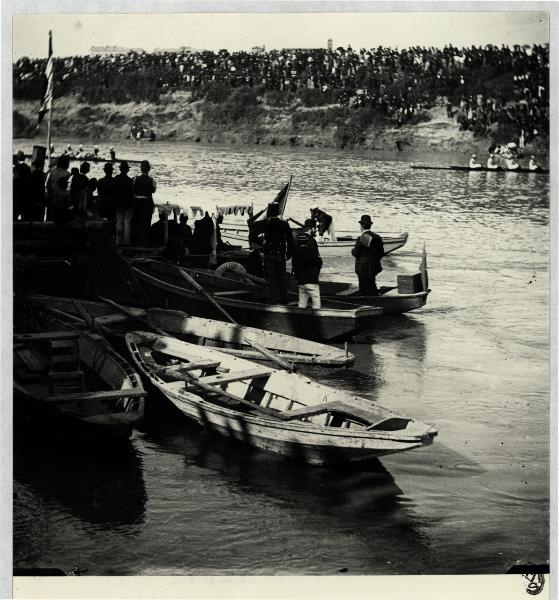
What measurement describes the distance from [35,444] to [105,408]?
2.16ft

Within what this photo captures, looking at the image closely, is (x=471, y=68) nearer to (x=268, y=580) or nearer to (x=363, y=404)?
(x=363, y=404)

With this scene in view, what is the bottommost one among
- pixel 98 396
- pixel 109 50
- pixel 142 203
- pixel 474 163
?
pixel 98 396

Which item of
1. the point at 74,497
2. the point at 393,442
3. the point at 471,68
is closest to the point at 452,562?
the point at 393,442

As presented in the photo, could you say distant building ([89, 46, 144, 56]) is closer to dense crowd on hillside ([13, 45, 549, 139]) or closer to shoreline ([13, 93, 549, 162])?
dense crowd on hillside ([13, 45, 549, 139])

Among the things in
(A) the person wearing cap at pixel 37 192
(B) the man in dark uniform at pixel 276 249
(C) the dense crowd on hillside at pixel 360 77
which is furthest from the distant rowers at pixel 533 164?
(A) the person wearing cap at pixel 37 192

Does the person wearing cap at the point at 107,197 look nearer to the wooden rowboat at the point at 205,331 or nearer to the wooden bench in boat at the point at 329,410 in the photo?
the wooden rowboat at the point at 205,331

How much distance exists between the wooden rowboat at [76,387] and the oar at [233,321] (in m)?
1.32

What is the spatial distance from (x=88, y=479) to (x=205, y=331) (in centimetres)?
257

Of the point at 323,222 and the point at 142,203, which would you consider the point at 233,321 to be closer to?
the point at 142,203

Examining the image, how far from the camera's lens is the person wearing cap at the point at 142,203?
36.4 feet

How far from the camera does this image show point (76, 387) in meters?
8.85

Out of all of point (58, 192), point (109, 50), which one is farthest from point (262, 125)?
point (109, 50)

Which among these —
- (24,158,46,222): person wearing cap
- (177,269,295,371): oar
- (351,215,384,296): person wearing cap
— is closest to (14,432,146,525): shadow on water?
(177,269,295,371): oar

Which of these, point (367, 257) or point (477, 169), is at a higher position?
point (477, 169)
